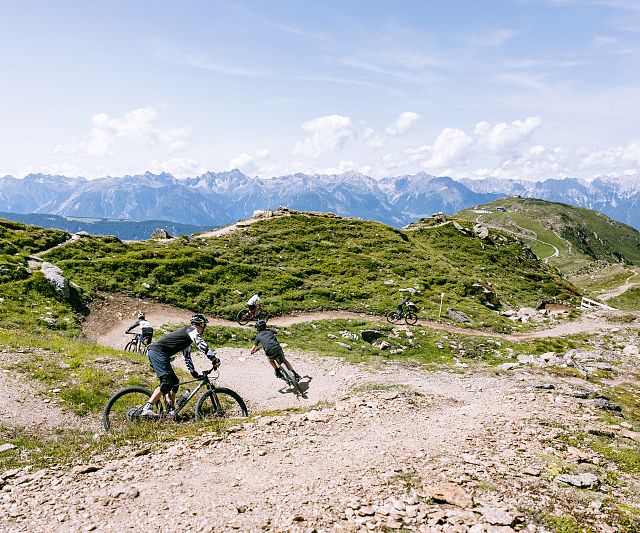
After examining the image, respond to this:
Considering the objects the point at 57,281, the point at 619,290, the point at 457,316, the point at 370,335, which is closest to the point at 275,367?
the point at 370,335

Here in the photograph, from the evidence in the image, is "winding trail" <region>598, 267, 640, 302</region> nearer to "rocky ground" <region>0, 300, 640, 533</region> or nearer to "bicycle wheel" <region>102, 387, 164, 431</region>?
"rocky ground" <region>0, 300, 640, 533</region>

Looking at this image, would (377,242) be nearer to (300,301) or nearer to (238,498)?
(300,301)

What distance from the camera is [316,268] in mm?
50125

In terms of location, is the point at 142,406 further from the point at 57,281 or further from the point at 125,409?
the point at 57,281

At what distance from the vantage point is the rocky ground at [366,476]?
8.23 metres

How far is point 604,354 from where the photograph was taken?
30.2m

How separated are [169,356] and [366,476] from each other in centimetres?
751

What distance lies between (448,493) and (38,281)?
31.3 metres

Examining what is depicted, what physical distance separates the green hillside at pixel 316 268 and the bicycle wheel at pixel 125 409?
63.7 ft

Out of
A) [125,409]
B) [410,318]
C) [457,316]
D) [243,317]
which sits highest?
[125,409]

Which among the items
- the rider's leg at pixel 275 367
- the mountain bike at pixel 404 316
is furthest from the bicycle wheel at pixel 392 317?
the rider's leg at pixel 275 367

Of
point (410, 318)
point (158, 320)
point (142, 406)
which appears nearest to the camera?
point (142, 406)

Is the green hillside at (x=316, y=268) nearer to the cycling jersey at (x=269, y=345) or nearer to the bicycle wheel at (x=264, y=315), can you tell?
the bicycle wheel at (x=264, y=315)

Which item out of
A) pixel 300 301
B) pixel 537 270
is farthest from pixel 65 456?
pixel 537 270
